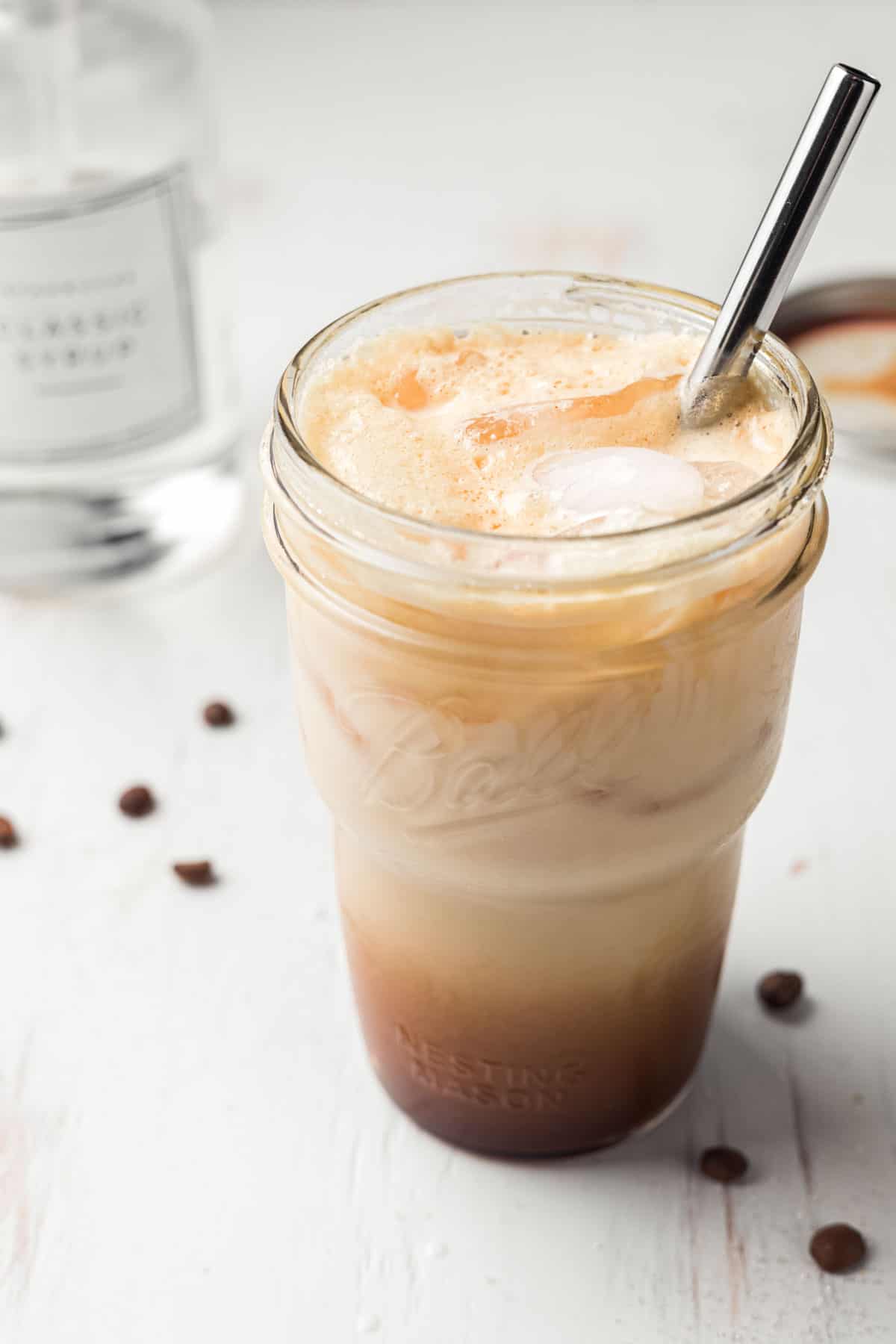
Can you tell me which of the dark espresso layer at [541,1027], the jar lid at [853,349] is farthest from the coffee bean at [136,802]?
the jar lid at [853,349]

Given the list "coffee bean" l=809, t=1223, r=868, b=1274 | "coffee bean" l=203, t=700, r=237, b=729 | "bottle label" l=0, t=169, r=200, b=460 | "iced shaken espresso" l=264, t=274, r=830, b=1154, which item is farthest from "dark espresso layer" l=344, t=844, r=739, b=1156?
"bottle label" l=0, t=169, r=200, b=460

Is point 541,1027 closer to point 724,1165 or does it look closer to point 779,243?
point 724,1165

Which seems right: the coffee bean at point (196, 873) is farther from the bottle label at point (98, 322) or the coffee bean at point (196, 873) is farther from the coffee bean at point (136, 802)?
the bottle label at point (98, 322)

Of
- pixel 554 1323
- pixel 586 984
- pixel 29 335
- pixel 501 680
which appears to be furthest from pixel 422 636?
pixel 29 335

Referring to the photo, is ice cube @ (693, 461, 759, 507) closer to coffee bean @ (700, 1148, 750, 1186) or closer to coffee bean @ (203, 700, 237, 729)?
coffee bean @ (700, 1148, 750, 1186)

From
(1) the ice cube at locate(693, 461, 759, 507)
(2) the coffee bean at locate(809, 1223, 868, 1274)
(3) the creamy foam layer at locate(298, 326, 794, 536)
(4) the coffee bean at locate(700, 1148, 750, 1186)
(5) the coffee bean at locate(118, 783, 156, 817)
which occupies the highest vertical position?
(1) the ice cube at locate(693, 461, 759, 507)

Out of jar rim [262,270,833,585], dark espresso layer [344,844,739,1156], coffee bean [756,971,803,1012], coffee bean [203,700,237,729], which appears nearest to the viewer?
jar rim [262,270,833,585]
